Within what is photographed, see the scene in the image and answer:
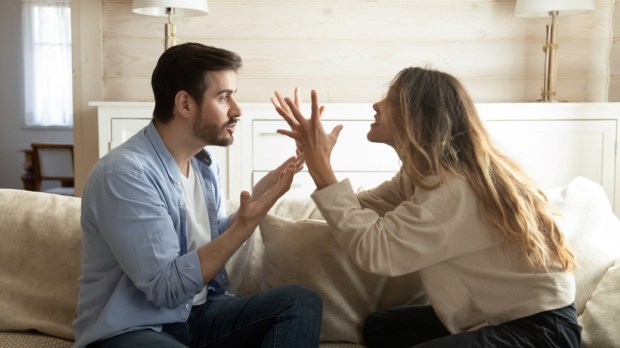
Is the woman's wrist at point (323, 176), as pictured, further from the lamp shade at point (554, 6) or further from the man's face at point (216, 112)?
the lamp shade at point (554, 6)

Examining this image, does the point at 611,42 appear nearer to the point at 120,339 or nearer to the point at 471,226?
the point at 471,226

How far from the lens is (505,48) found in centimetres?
A: 415

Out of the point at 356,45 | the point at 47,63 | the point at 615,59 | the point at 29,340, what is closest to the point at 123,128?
the point at 356,45

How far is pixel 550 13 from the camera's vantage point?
12.6 ft

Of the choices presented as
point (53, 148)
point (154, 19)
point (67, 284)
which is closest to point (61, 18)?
point (53, 148)

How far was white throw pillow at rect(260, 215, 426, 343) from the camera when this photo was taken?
1.94 m

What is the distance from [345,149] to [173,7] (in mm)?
1040

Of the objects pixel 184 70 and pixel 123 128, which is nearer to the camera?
pixel 184 70

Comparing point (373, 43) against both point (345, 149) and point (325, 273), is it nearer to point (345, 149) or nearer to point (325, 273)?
point (345, 149)

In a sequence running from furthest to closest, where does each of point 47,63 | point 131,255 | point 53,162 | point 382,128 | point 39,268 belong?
1. point 47,63
2. point 53,162
3. point 39,268
4. point 382,128
5. point 131,255

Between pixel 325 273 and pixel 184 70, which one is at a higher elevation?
pixel 184 70

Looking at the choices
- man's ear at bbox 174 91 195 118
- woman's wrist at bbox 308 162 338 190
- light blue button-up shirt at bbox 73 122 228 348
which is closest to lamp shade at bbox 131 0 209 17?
man's ear at bbox 174 91 195 118

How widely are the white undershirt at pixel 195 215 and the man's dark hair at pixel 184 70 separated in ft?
0.55

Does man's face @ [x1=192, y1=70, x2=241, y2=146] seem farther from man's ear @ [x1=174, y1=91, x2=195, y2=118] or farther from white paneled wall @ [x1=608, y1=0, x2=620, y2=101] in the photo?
white paneled wall @ [x1=608, y1=0, x2=620, y2=101]
